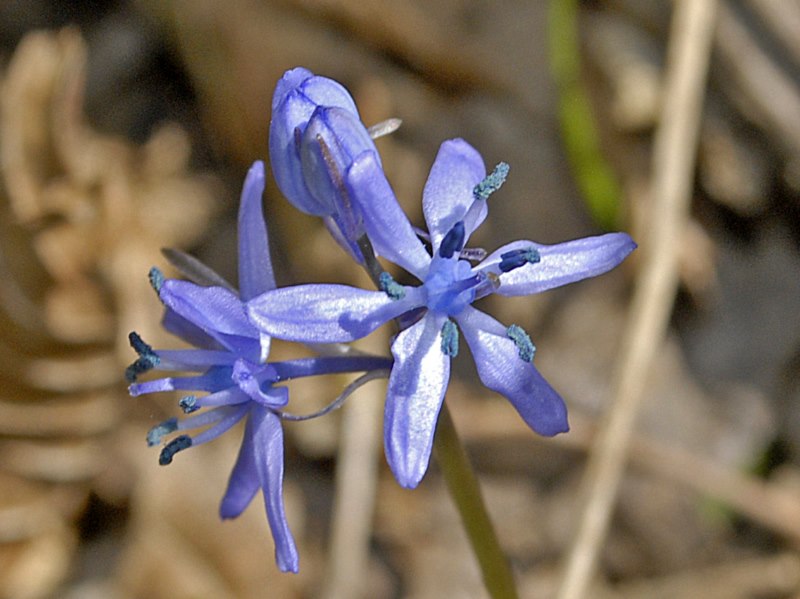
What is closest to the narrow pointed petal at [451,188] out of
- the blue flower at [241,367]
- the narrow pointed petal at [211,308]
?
the blue flower at [241,367]

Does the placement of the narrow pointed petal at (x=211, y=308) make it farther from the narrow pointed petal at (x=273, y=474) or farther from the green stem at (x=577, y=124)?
the green stem at (x=577, y=124)

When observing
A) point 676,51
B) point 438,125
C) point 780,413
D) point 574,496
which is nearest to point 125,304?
point 438,125

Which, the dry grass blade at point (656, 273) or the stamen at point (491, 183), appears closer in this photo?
the stamen at point (491, 183)

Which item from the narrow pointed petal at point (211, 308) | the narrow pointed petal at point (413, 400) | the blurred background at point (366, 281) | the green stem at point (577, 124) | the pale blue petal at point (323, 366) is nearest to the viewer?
the narrow pointed petal at point (413, 400)

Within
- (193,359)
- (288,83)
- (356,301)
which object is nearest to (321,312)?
(356,301)

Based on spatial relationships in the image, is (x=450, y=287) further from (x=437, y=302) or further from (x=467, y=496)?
(x=467, y=496)
